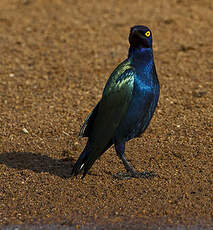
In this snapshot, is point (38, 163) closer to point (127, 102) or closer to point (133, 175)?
point (133, 175)

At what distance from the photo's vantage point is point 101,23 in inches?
491

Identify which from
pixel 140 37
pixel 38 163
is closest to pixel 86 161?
pixel 38 163

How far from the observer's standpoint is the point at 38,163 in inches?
273

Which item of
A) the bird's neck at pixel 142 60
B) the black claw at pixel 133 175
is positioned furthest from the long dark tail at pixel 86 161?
the bird's neck at pixel 142 60

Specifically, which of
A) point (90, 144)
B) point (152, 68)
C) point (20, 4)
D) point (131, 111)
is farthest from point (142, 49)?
point (20, 4)

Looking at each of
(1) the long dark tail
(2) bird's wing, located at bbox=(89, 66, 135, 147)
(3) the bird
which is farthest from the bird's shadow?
(2) bird's wing, located at bbox=(89, 66, 135, 147)

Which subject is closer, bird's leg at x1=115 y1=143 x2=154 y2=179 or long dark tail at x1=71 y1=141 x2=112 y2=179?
long dark tail at x1=71 y1=141 x2=112 y2=179

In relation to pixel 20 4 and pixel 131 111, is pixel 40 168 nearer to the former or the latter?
pixel 131 111

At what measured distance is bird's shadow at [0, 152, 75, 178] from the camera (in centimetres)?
677

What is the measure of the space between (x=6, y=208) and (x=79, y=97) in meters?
3.30

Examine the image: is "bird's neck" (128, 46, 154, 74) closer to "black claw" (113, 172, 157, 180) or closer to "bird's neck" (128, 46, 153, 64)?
"bird's neck" (128, 46, 153, 64)

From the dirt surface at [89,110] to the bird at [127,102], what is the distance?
1.53 feet

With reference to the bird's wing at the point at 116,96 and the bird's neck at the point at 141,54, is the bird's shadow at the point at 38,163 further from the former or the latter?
the bird's neck at the point at 141,54

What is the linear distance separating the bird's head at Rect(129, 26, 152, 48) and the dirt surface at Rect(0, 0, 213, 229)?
4.71 ft
